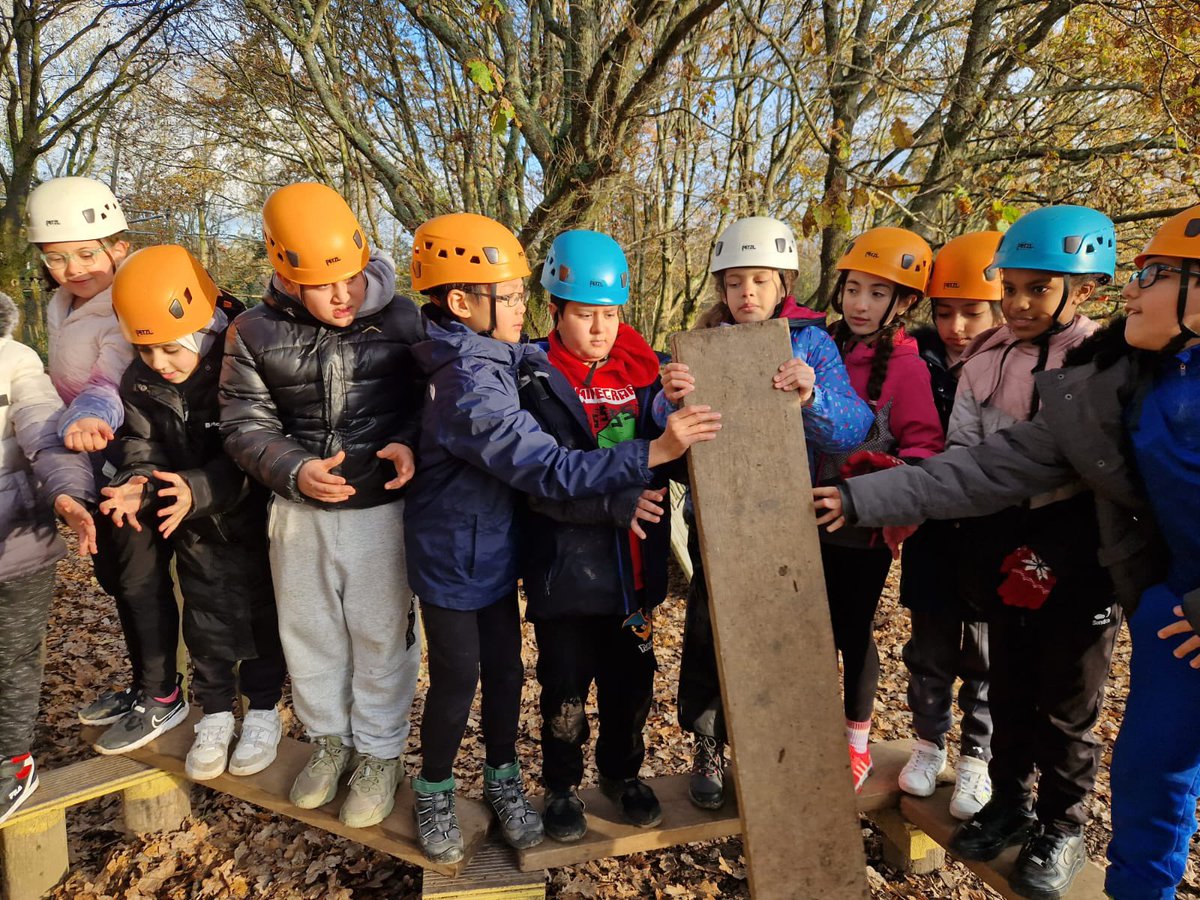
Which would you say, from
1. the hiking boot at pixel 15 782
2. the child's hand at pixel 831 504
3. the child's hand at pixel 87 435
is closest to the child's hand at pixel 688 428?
the child's hand at pixel 831 504

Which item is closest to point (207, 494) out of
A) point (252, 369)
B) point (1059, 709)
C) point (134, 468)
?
point (134, 468)

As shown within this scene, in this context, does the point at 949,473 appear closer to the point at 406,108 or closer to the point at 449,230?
the point at 449,230

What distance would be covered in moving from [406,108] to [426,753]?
25.9 ft

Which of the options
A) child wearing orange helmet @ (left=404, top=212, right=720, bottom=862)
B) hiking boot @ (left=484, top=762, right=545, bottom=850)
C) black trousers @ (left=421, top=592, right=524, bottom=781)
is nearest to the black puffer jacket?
child wearing orange helmet @ (left=404, top=212, right=720, bottom=862)

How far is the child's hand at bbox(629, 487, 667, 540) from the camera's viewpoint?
2311 millimetres

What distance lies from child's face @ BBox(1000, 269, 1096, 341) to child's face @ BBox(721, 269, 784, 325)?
32.0 inches

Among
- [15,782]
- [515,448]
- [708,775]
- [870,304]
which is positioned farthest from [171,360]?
[870,304]

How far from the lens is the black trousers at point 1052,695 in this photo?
7.67ft

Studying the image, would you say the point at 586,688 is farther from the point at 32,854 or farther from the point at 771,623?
the point at 32,854

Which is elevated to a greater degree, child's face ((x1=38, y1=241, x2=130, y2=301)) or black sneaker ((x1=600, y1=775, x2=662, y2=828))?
child's face ((x1=38, y1=241, x2=130, y2=301))

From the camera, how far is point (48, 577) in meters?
3.04

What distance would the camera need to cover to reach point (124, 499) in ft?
8.72

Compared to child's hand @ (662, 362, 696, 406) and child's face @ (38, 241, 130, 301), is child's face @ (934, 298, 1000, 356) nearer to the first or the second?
child's hand @ (662, 362, 696, 406)

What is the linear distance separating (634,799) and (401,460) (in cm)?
160
